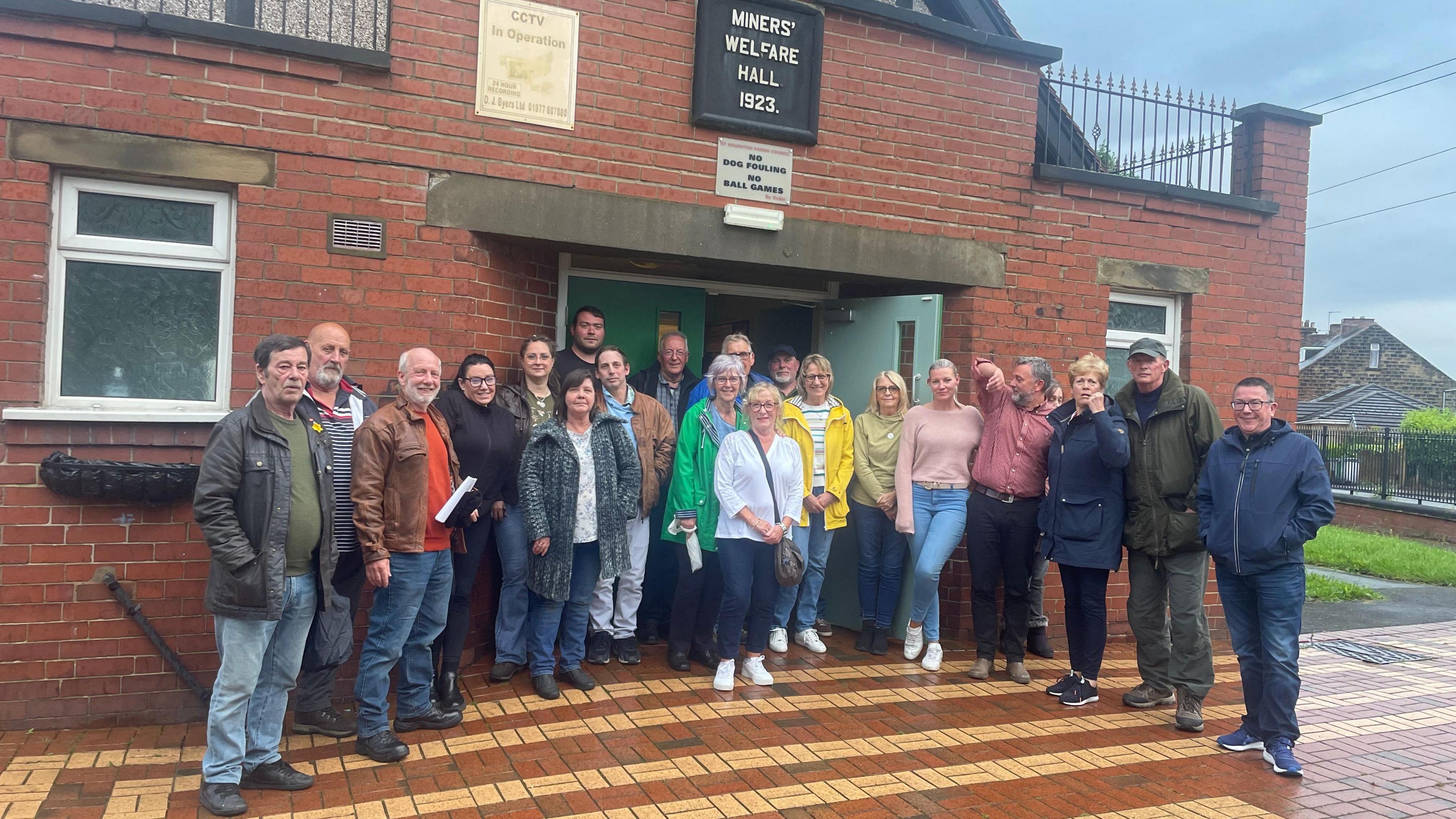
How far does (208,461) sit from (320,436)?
529mm

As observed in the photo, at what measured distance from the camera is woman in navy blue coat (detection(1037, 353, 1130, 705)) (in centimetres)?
550

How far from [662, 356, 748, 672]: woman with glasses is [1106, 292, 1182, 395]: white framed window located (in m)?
3.49

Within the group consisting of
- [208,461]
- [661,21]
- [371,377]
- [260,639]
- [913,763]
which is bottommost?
[913,763]

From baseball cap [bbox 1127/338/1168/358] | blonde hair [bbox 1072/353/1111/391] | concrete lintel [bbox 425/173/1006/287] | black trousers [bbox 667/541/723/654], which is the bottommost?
black trousers [bbox 667/541/723/654]

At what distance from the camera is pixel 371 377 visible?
5.53 meters

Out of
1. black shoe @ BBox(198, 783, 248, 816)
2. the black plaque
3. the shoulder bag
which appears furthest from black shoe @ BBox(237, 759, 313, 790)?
the black plaque

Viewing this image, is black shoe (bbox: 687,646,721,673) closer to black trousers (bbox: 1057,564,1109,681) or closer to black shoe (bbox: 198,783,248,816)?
black trousers (bbox: 1057,564,1109,681)

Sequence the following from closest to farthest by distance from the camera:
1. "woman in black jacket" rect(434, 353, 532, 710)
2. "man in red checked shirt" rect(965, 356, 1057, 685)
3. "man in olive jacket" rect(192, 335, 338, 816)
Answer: "man in olive jacket" rect(192, 335, 338, 816) → "woman in black jacket" rect(434, 353, 532, 710) → "man in red checked shirt" rect(965, 356, 1057, 685)

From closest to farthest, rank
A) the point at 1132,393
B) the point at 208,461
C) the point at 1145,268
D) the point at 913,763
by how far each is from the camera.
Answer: the point at 208,461
the point at 913,763
the point at 1132,393
the point at 1145,268

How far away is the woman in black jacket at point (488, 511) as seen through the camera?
16.9ft

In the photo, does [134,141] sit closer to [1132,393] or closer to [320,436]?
[320,436]

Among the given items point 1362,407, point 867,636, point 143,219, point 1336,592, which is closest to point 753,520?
point 867,636

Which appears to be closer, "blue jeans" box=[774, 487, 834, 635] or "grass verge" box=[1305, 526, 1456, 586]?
"blue jeans" box=[774, 487, 834, 635]

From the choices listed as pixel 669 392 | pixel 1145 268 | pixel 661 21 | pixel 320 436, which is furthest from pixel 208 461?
pixel 1145 268
